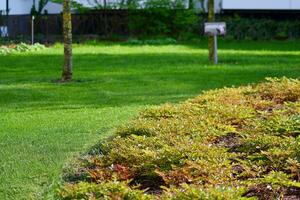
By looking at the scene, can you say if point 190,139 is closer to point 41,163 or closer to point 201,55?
point 41,163

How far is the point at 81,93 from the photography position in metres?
11.9

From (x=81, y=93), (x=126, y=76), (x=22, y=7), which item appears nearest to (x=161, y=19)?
(x=22, y=7)

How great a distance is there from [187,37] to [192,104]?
69.6ft

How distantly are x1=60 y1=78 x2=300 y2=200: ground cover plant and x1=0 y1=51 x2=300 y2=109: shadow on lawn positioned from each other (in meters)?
3.00

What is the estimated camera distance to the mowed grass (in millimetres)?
6820

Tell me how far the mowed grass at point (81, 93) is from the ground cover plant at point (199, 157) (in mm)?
520

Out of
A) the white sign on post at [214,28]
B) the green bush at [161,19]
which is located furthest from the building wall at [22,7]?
the white sign on post at [214,28]

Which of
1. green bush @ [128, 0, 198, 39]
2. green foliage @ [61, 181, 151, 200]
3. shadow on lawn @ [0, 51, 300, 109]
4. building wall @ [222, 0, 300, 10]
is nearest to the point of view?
green foliage @ [61, 181, 151, 200]

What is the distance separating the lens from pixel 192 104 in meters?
8.80

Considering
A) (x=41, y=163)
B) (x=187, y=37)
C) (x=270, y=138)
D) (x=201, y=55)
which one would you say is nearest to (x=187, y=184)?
(x=270, y=138)

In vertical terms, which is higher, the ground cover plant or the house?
the house

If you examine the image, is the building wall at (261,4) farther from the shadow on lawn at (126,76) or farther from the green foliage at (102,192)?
the green foliage at (102,192)

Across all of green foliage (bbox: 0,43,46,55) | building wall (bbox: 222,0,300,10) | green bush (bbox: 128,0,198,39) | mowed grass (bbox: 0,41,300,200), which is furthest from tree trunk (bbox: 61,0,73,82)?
building wall (bbox: 222,0,300,10)

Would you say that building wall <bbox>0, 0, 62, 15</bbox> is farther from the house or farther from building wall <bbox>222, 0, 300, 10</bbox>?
building wall <bbox>222, 0, 300, 10</bbox>
